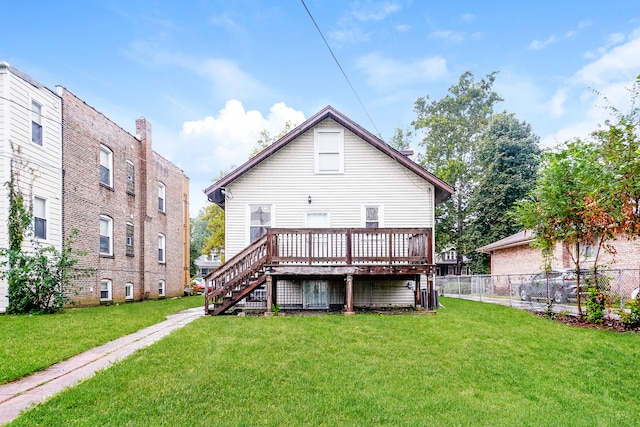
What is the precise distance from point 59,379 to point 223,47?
490 inches

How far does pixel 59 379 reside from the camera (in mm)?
4977

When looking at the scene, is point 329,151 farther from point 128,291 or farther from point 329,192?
point 128,291

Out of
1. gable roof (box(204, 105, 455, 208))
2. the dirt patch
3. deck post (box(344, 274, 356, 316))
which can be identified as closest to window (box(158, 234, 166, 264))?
gable roof (box(204, 105, 455, 208))

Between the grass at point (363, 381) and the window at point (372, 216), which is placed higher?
the window at point (372, 216)

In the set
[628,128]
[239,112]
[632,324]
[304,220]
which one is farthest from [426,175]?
[239,112]

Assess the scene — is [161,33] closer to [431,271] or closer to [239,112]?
[431,271]

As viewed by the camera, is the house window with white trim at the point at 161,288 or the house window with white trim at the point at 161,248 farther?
the house window with white trim at the point at 161,248

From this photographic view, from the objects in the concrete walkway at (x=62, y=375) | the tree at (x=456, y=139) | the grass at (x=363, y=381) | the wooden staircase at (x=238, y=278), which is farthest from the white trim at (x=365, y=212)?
the tree at (x=456, y=139)

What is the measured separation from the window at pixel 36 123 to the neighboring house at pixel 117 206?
93 centimetres

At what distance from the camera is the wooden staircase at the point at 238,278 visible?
34.4 ft

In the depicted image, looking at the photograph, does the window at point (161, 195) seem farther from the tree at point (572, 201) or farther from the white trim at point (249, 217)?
the tree at point (572, 201)

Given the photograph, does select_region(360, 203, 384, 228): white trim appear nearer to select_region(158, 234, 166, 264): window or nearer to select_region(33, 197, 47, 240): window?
select_region(33, 197, 47, 240): window

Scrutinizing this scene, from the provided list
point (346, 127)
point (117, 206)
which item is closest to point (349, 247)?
point (346, 127)

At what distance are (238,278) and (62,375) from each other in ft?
18.3
